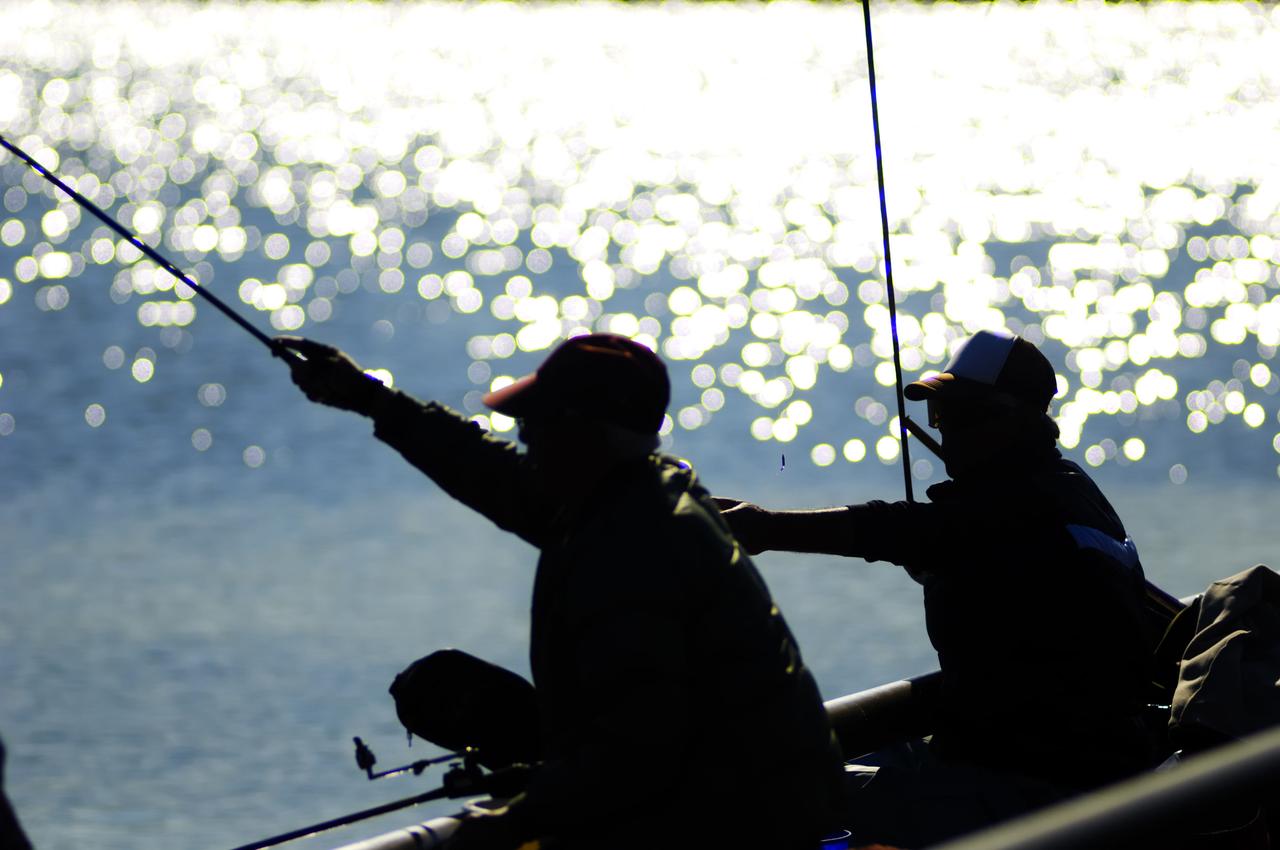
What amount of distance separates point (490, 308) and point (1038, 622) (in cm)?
2656

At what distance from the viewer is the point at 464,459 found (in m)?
3.43

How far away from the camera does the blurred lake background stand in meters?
14.4

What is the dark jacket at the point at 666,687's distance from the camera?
2.76 metres

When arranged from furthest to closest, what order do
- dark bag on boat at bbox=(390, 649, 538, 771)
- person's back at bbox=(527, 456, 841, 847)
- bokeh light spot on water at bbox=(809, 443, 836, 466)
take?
bokeh light spot on water at bbox=(809, 443, 836, 466)
dark bag on boat at bbox=(390, 649, 538, 771)
person's back at bbox=(527, 456, 841, 847)

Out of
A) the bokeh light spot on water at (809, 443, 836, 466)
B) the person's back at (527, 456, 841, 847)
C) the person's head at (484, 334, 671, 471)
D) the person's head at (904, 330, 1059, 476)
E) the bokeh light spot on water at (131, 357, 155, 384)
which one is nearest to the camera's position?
the person's back at (527, 456, 841, 847)

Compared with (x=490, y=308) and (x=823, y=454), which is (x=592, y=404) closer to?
(x=823, y=454)

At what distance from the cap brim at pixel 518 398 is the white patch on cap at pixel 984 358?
1451 millimetres

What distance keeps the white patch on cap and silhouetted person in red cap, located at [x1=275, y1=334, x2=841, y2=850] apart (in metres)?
1.39

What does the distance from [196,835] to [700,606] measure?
31.2ft

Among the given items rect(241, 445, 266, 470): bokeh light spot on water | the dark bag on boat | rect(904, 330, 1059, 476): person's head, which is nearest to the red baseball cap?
the dark bag on boat

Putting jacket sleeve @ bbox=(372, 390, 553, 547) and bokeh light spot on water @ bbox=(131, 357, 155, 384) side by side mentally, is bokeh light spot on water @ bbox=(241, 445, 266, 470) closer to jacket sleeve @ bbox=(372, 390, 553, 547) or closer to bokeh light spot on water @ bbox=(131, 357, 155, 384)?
bokeh light spot on water @ bbox=(131, 357, 155, 384)

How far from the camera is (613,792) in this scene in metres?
2.77

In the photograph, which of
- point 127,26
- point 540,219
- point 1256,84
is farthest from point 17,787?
point 127,26

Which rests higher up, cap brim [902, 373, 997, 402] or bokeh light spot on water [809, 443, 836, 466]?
cap brim [902, 373, 997, 402]
